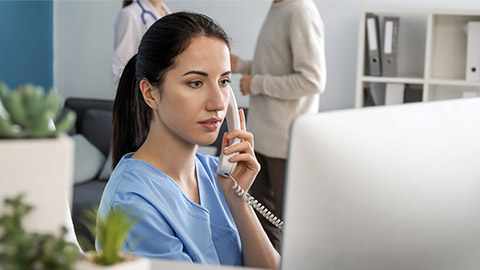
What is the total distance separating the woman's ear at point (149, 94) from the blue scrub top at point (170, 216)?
0.41 feet

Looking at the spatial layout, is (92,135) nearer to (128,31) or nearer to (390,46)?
(128,31)

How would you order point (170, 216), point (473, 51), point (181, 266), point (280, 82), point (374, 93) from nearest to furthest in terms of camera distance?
point (181, 266) < point (170, 216) < point (280, 82) < point (473, 51) < point (374, 93)

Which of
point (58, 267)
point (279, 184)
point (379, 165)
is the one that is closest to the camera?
point (58, 267)

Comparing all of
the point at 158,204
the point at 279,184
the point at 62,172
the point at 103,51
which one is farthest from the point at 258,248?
the point at 103,51

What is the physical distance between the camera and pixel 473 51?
12.2 feet

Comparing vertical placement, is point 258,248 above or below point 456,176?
below

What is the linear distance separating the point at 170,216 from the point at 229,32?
9.61ft

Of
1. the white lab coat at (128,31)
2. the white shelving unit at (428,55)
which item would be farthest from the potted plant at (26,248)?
the white shelving unit at (428,55)

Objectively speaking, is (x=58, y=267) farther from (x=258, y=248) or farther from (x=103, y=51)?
(x=103, y=51)

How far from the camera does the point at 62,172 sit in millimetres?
530

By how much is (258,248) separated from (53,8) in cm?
362

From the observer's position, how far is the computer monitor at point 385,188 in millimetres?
689

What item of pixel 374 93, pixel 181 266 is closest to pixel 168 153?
pixel 181 266

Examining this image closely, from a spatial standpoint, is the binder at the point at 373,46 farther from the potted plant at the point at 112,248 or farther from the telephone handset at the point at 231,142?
the potted plant at the point at 112,248
